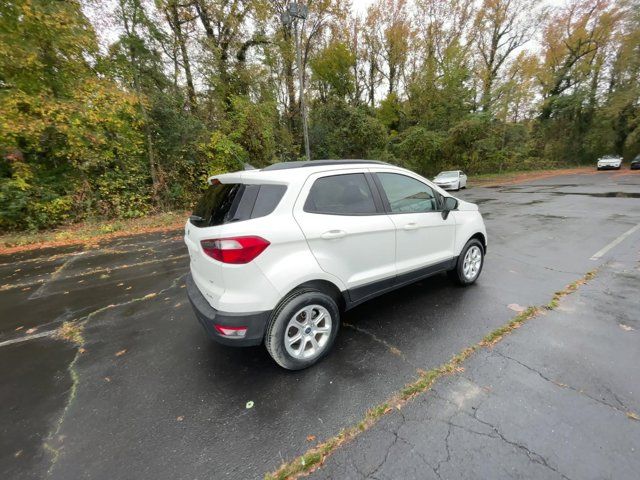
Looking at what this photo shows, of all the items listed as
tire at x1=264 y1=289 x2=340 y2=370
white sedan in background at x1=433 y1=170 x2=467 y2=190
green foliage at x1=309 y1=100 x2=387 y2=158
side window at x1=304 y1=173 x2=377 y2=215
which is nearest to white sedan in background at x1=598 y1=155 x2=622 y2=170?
white sedan in background at x1=433 y1=170 x2=467 y2=190

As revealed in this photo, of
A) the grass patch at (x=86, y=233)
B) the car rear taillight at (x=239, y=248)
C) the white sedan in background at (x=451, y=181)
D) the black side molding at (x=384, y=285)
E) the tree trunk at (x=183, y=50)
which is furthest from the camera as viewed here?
the white sedan in background at (x=451, y=181)

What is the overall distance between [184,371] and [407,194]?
297 centimetres

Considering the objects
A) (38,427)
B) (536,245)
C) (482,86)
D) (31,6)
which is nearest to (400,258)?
(38,427)

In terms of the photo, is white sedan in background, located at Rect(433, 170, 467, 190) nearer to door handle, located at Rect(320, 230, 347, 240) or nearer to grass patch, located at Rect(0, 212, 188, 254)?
grass patch, located at Rect(0, 212, 188, 254)

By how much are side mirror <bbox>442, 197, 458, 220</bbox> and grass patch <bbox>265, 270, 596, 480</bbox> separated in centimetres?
139

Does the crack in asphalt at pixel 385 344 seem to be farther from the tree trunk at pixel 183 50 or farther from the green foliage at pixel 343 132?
the green foliage at pixel 343 132

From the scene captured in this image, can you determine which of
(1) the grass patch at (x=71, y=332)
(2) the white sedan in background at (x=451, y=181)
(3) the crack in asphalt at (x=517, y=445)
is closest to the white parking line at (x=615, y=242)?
(3) the crack in asphalt at (x=517, y=445)

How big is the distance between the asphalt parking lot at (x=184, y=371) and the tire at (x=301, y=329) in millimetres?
148

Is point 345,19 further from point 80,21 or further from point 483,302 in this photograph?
point 483,302

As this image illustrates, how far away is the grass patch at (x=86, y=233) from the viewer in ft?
25.2

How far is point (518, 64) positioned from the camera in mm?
27062

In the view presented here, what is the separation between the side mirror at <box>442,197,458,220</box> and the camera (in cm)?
352

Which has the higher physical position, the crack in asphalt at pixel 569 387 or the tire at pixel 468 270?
the tire at pixel 468 270

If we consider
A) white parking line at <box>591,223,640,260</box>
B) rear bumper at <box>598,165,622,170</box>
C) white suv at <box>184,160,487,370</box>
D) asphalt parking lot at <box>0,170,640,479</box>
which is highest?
white suv at <box>184,160,487,370</box>
